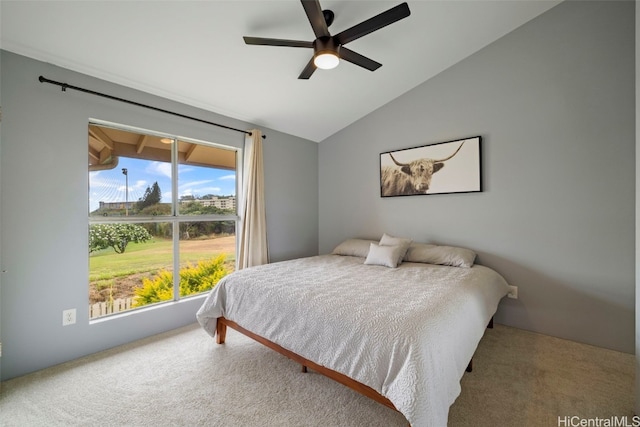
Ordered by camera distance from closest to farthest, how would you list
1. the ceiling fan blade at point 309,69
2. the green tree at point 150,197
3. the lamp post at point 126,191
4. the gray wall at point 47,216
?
the gray wall at point 47,216 < the ceiling fan blade at point 309,69 < the lamp post at point 126,191 < the green tree at point 150,197

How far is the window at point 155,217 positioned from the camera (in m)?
2.36

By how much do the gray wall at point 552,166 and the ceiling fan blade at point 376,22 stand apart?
174 centimetres

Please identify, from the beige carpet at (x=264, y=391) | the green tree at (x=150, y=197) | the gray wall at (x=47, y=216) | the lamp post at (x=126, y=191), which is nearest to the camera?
the beige carpet at (x=264, y=391)

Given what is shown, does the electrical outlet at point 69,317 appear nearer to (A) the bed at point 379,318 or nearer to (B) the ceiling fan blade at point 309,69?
(A) the bed at point 379,318

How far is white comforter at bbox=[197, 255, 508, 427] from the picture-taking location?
1.22m

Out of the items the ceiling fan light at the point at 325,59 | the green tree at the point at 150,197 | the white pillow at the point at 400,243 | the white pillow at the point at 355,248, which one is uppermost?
the ceiling fan light at the point at 325,59

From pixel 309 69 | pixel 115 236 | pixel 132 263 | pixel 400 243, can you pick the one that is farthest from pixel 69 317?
pixel 400 243

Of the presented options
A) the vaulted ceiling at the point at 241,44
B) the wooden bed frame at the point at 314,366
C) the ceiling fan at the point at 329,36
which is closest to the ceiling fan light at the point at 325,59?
the ceiling fan at the point at 329,36

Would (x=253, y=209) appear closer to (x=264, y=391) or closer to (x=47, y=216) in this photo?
(x=47, y=216)

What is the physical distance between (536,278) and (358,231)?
2.01 m

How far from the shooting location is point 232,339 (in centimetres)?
245

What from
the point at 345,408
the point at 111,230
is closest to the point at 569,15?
the point at 345,408

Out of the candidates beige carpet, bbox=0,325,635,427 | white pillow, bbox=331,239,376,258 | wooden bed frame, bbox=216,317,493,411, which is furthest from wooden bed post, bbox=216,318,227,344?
white pillow, bbox=331,239,376,258

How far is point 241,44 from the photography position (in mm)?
2213
